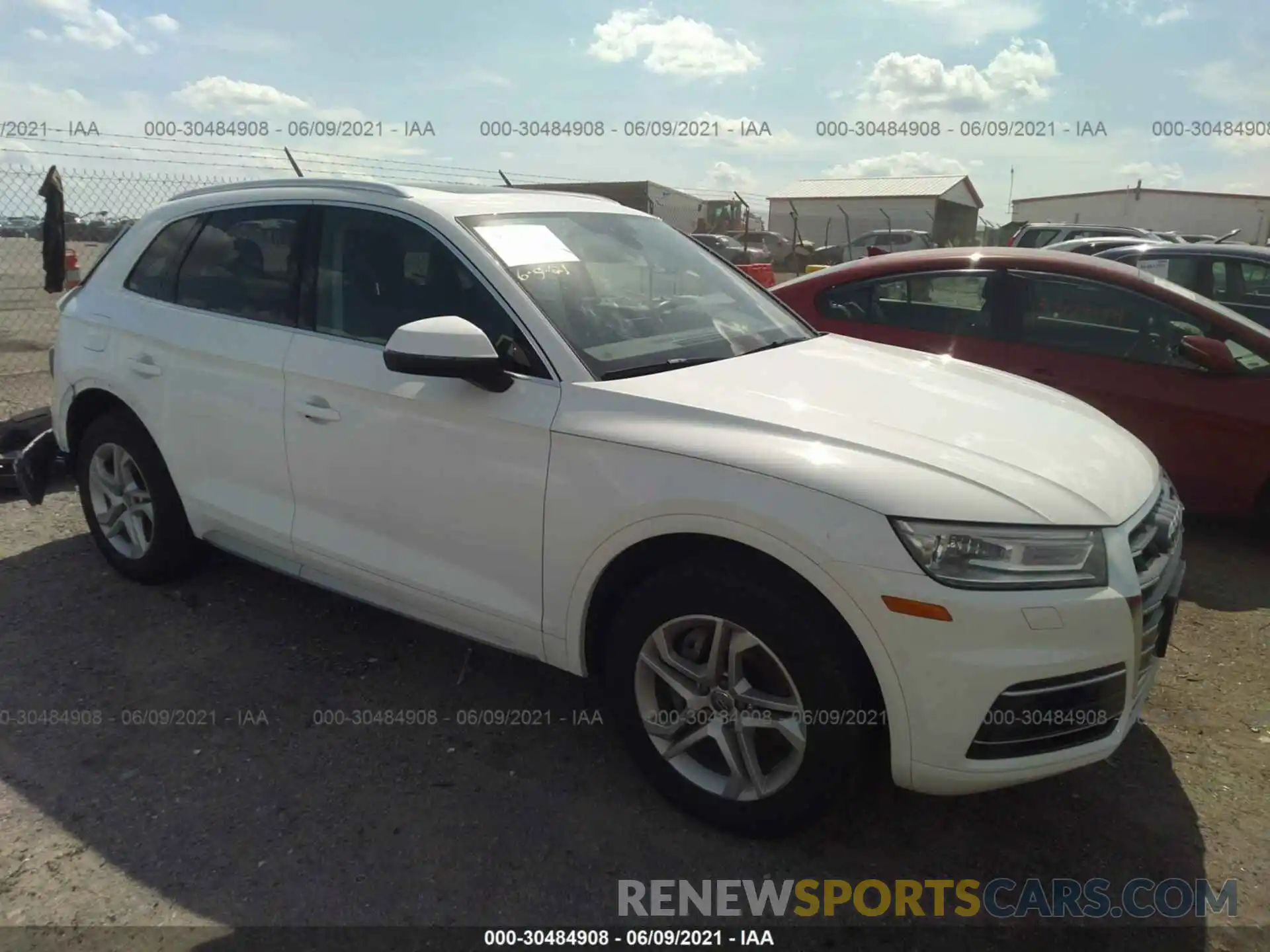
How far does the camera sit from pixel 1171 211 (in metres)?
46.2

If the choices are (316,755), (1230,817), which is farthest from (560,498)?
(1230,817)

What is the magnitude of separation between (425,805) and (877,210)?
147 feet

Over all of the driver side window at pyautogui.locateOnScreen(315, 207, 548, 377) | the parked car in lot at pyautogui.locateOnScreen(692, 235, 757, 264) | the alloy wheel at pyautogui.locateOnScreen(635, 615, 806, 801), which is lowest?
the alloy wheel at pyautogui.locateOnScreen(635, 615, 806, 801)

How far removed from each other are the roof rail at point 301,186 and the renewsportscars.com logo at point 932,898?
2.38 meters

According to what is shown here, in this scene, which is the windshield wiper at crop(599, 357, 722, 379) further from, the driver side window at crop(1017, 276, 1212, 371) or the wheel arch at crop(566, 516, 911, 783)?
the driver side window at crop(1017, 276, 1212, 371)

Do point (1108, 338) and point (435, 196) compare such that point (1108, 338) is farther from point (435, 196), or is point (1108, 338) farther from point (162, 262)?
point (162, 262)

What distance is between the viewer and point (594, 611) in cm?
274

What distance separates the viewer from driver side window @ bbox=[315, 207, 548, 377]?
9.55 feet

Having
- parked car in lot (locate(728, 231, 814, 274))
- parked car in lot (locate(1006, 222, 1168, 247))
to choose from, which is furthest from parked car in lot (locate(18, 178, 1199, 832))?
parked car in lot (locate(728, 231, 814, 274))

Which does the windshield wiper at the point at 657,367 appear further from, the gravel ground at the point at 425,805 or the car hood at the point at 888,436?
the gravel ground at the point at 425,805

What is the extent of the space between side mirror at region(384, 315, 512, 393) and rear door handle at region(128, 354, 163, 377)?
1.59 metres

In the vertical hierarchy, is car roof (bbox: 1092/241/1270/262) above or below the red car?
above

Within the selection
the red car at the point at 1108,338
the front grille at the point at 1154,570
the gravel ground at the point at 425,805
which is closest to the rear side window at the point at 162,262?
the gravel ground at the point at 425,805

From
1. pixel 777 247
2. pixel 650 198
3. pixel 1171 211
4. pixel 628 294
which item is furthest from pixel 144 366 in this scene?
pixel 1171 211
